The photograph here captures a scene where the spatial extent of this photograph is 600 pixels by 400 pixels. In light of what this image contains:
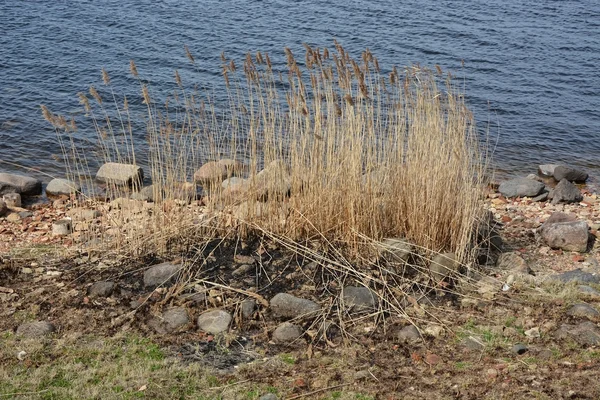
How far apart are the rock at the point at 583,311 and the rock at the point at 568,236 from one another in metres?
1.65

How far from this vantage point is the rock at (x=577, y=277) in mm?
6391

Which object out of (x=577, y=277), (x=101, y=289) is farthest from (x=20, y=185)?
(x=577, y=277)

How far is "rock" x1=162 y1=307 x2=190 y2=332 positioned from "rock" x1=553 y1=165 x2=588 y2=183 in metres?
7.08

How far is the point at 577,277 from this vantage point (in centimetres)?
645

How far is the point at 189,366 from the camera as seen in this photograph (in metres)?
4.96

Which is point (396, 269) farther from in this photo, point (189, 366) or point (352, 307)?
point (189, 366)

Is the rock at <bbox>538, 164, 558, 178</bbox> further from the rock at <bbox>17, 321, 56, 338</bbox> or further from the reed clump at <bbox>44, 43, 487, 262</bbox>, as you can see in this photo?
the rock at <bbox>17, 321, 56, 338</bbox>

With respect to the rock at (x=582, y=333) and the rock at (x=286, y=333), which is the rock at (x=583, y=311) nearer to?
the rock at (x=582, y=333)

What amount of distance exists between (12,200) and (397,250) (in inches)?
198

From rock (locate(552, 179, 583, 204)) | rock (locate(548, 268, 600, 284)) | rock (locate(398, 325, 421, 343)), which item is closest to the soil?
rock (locate(398, 325, 421, 343))

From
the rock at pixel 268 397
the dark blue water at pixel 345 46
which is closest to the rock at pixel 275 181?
A: the rock at pixel 268 397

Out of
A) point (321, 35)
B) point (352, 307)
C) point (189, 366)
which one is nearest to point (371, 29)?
point (321, 35)

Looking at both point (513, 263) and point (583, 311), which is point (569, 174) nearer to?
point (513, 263)

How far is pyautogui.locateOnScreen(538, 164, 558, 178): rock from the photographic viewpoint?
36.1 feet
